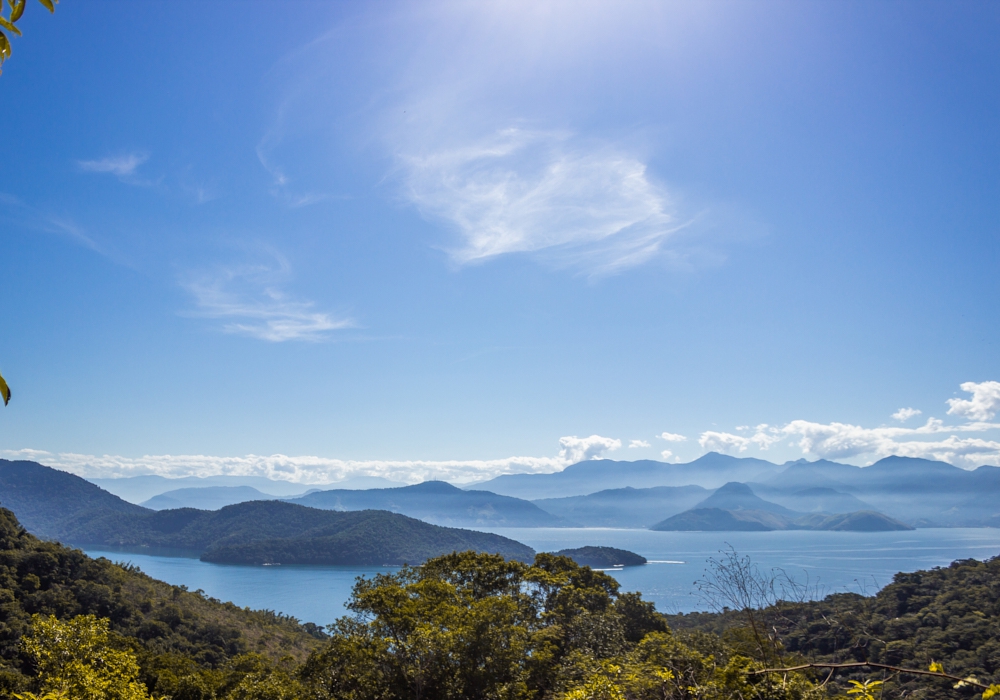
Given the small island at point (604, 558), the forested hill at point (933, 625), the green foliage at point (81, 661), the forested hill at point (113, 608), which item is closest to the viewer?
the green foliage at point (81, 661)

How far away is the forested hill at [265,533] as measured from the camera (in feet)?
454

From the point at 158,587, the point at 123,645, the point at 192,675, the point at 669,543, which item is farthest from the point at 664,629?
the point at 669,543

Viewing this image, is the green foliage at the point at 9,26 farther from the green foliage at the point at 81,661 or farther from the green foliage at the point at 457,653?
the green foliage at the point at 457,653

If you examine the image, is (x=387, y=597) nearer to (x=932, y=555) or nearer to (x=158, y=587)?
(x=158, y=587)

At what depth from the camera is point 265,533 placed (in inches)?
6388

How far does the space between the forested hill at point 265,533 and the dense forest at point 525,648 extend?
105487mm

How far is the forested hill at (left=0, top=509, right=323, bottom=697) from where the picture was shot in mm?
33562

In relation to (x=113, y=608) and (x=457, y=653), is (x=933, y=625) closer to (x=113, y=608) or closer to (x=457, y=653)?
(x=457, y=653)

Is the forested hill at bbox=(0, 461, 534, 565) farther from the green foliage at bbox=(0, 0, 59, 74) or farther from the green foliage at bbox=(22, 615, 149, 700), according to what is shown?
the green foliage at bbox=(0, 0, 59, 74)

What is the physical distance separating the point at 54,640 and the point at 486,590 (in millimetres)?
12997

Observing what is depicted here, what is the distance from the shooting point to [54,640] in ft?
32.0

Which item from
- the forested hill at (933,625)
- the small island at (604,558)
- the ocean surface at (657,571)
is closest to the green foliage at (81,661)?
the forested hill at (933,625)

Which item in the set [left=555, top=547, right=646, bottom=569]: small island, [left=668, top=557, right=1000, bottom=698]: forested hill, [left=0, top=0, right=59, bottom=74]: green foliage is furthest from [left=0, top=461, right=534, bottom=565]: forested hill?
[left=0, top=0, right=59, bottom=74]: green foliage

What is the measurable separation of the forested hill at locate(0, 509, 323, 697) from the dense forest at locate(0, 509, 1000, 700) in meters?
0.34
